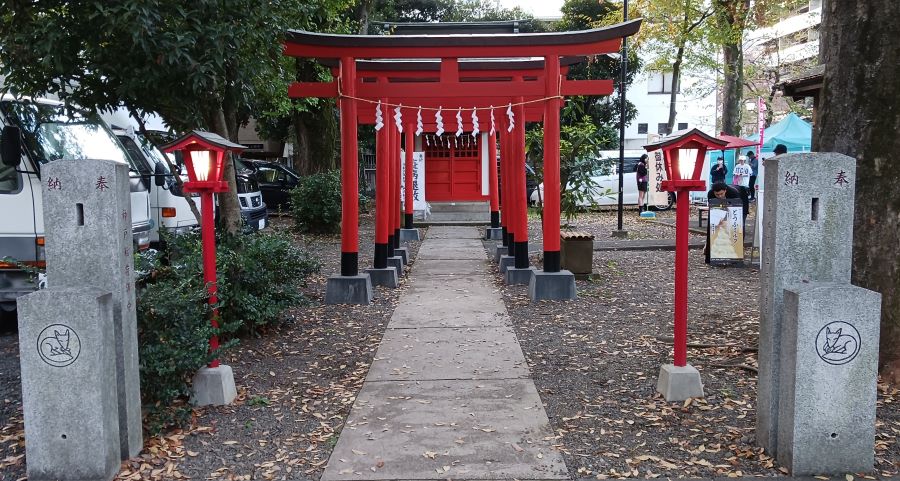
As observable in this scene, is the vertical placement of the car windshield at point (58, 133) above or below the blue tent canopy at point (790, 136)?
below

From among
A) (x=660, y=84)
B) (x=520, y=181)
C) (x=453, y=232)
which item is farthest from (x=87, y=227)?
(x=660, y=84)

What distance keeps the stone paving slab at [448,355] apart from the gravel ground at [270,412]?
7.9 inches

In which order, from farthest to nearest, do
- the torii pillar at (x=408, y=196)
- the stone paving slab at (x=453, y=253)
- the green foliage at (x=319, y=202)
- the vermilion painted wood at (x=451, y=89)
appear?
the green foliage at (x=319, y=202) < the torii pillar at (x=408, y=196) < the stone paving slab at (x=453, y=253) < the vermilion painted wood at (x=451, y=89)

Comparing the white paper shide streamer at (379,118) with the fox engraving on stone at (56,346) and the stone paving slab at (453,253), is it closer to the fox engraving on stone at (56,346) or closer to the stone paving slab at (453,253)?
the stone paving slab at (453,253)

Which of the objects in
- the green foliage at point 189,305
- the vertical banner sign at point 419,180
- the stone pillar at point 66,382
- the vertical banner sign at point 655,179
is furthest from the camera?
the vertical banner sign at point 655,179

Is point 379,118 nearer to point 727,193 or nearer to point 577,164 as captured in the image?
point 577,164

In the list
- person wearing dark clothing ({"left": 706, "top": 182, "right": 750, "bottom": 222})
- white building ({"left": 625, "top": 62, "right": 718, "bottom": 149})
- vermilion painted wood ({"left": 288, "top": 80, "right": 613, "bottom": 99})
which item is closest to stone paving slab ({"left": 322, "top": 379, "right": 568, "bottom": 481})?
vermilion painted wood ({"left": 288, "top": 80, "right": 613, "bottom": 99})

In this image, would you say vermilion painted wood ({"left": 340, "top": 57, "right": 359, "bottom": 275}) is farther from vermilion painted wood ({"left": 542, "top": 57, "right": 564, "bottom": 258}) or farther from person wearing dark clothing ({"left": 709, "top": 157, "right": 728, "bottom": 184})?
person wearing dark clothing ({"left": 709, "top": 157, "right": 728, "bottom": 184})

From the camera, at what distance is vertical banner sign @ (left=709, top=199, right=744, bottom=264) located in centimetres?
1098

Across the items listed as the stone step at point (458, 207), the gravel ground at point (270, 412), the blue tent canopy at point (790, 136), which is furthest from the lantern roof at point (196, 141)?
the blue tent canopy at point (790, 136)

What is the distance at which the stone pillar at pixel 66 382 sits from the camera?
12.2 ft

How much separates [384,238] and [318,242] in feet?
19.4

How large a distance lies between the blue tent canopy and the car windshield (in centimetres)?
1777

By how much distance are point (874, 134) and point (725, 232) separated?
243 inches
